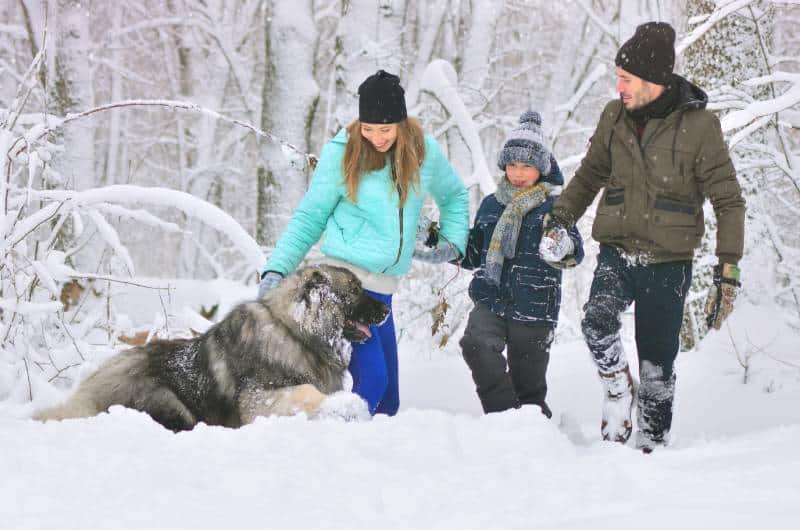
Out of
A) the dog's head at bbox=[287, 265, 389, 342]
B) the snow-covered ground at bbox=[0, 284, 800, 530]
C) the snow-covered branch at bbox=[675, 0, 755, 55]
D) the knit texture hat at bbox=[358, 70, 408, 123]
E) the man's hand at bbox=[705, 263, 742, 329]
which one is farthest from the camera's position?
the snow-covered branch at bbox=[675, 0, 755, 55]

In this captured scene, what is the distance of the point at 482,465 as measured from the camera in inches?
101

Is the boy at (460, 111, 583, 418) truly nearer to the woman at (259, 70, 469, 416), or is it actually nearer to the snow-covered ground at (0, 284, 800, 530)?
the woman at (259, 70, 469, 416)

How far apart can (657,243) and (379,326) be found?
148 cm

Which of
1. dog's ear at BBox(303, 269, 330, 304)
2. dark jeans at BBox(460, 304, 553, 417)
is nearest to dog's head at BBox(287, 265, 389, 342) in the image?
dog's ear at BBox(303, 269, 330, 304)

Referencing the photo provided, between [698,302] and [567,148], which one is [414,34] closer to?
[567,148]

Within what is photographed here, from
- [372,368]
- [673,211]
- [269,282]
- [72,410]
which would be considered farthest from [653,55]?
[72,410]

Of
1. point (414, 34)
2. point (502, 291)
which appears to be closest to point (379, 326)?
point (502, 291)

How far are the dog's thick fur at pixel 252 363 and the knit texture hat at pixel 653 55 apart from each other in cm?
168

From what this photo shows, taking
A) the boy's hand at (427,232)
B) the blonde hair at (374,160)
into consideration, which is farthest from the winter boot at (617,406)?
the blonde hair at (374,160)

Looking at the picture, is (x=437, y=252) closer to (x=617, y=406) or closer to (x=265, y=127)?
(x=617, y=406)

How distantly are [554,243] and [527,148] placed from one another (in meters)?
0.64

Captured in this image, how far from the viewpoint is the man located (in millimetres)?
3271

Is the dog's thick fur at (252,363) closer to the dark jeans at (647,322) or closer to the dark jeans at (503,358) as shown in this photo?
the dark jeans at (503,358)

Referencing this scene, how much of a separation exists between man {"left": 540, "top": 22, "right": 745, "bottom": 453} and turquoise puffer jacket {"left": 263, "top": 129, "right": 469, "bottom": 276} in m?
0.74
